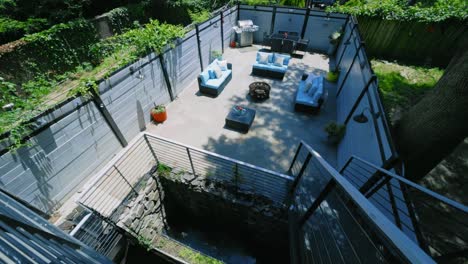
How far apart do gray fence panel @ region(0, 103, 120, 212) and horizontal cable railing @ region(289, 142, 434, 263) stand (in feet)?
17.1

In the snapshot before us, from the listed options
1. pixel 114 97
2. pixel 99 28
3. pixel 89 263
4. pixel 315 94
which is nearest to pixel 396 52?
pixel 315 94

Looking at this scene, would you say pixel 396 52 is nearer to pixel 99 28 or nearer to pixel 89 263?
A: pixel 89 263

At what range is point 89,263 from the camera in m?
2.12

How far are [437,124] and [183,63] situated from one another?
7.68 meters

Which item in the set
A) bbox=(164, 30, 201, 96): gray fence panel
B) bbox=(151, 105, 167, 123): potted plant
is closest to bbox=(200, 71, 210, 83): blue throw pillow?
bbox=(164, 30, 201, 96): gray fence panel

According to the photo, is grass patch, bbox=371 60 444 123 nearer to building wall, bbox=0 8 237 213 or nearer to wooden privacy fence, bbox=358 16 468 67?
wooden privacy fence, bbox=358 16 468 67

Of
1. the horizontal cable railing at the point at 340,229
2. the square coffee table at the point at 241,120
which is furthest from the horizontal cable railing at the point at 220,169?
the square coffee table at the point at 241,120

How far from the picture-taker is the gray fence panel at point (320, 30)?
1073cm

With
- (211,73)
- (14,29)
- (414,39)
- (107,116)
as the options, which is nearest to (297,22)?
(414,39)

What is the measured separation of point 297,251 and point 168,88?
6.66 metres

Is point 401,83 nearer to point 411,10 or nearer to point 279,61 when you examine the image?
point 411,10

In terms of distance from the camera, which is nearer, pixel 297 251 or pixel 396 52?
pixel 297 251

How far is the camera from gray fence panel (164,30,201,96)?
7266 mm

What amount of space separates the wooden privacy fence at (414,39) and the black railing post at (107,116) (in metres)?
12.6
